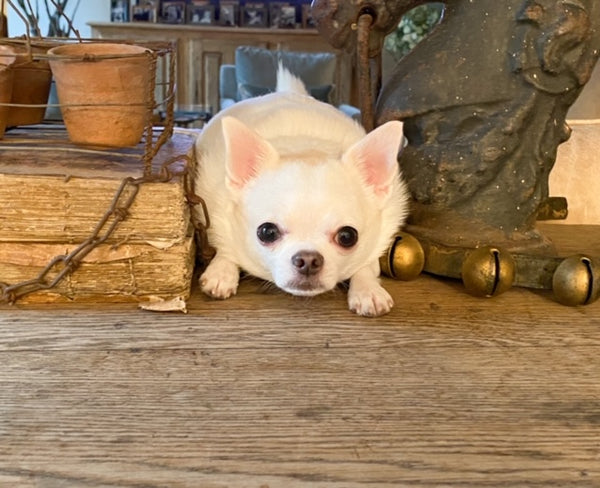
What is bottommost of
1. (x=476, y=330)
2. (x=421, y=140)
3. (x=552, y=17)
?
(x=476, y=330)

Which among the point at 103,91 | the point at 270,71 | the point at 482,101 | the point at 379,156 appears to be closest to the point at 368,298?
the point at 379,156

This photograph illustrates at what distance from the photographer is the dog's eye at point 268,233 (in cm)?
99

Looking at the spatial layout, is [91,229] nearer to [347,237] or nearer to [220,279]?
[220,279]

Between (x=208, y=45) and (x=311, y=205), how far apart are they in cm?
482

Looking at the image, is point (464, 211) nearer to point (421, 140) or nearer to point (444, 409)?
point (421, 140)

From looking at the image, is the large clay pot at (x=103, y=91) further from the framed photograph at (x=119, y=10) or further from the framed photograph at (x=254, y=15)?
the framed photograph at (x=119, y=10)

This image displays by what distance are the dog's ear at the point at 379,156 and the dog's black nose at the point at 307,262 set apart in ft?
0.61

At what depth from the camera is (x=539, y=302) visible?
99 cm

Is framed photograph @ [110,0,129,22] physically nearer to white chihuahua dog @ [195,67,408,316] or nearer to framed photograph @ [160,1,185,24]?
framed photograph @ [160,1,185,24]

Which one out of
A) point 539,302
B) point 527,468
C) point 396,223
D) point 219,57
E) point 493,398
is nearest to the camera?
point 527,468

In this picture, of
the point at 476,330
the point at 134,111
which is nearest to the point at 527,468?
the point at 476,330

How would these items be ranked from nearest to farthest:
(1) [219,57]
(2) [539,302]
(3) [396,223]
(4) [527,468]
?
1. (4) [527,468]
2. (2) [539,302]
3. (3) [396,223]
4. (1) [219,57]

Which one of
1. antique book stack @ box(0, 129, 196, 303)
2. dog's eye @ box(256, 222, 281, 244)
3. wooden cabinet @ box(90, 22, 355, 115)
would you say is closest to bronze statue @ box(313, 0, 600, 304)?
dog's eye @ box(256, 222, 281, 244)

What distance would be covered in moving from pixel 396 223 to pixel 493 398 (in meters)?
0.45
